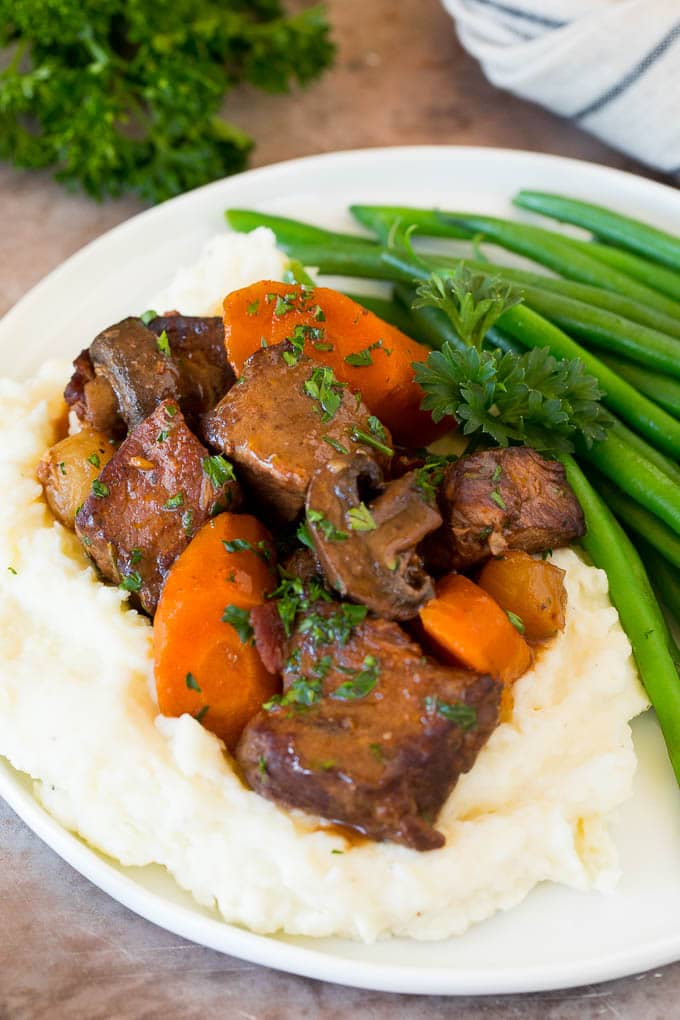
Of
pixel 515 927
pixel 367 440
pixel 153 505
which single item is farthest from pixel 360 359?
pixel 515 927

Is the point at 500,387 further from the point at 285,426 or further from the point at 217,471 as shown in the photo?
the point at 217,471

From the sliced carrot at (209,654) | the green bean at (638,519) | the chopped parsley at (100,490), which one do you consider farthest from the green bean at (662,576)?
the chopped parsley at (100,490)

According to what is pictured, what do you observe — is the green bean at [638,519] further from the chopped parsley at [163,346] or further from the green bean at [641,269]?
the chopped parsley at [163,346]

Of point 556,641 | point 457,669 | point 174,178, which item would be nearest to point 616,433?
point 556,641

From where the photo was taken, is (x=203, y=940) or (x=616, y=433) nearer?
(x=203, y=940)

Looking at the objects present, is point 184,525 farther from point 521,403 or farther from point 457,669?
point 521,403
